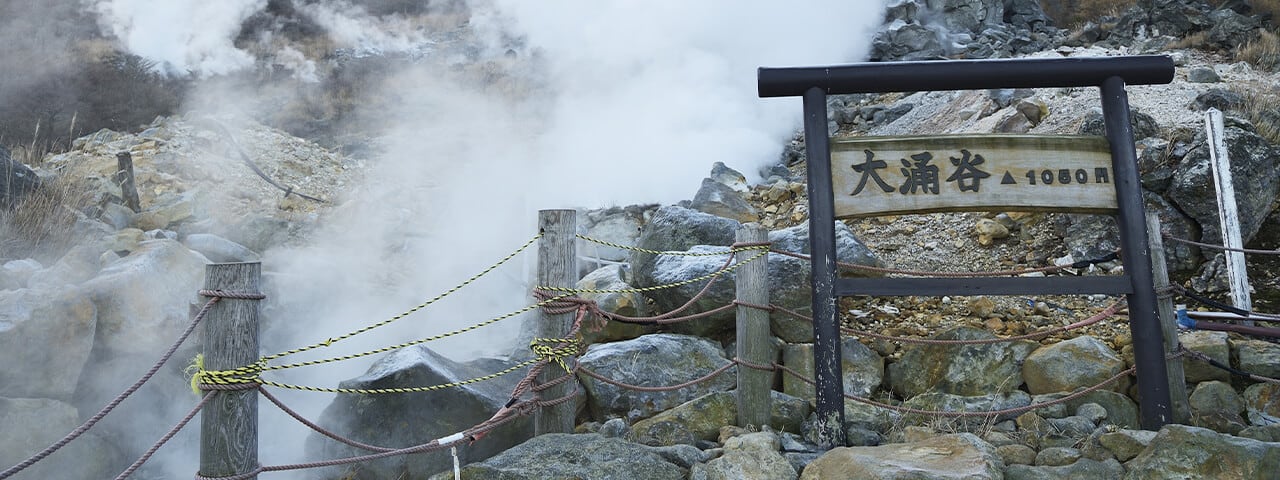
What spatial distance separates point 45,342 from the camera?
425 cm

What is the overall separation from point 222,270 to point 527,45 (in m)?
16.2

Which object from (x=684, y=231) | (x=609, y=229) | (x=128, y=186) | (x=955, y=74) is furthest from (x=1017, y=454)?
(x=128, y=186)

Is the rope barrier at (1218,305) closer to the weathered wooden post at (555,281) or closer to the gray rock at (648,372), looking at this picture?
the gray rock at (648,372)

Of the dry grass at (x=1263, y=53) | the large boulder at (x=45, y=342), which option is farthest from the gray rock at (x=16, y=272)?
the dry grass at (x=1263, y=53)

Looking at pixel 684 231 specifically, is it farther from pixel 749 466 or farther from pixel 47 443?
pixel 47 443

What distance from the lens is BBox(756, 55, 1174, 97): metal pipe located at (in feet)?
10.6

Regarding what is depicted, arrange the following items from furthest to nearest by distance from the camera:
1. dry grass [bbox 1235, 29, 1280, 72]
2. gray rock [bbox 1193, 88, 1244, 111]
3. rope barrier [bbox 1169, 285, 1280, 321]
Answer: dry grass [bbox 1235, 29, 1280, 72], gray rock [bbox 1193, 88, 1244, 111], rope barrier [bbox 1169, 285, 1280, 321]

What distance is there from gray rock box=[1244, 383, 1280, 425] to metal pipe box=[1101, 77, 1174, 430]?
3.51 feet

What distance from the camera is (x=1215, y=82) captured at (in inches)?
338

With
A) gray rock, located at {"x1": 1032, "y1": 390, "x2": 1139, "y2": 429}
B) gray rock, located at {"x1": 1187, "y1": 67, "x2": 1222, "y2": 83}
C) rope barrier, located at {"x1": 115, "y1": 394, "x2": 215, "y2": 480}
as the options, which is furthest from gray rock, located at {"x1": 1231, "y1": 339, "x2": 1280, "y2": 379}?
gray rock, located at {"x1": 1187, "y1": 67, "x2": 1222, "y2": 83}

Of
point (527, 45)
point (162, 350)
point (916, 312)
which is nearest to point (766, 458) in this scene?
point (916, 312)

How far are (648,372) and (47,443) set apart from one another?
315 centimetres

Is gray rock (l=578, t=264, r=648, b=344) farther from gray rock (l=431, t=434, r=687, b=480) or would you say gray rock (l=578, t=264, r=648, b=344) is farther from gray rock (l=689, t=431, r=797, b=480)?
gray rock (l=689, t=431, r=797, b=480)

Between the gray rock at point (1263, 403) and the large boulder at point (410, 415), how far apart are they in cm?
365
